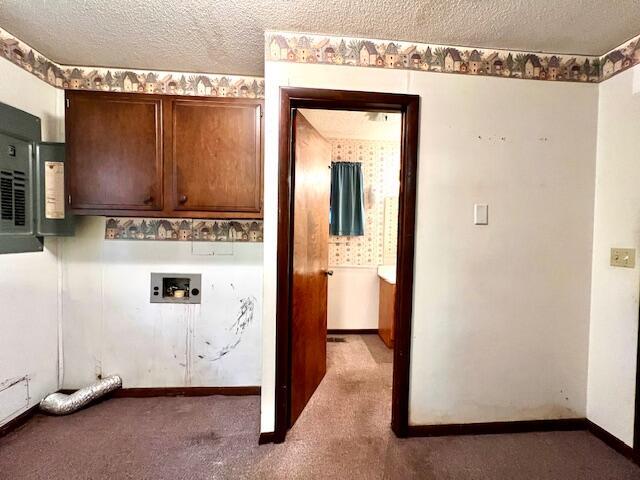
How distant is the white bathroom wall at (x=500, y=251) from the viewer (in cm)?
164

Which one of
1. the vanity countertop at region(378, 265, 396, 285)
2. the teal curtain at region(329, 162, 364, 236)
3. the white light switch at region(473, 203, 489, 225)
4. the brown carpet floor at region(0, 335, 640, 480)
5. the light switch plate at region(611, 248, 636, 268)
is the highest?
the teal curtain at region(329, 162, 364, 236)

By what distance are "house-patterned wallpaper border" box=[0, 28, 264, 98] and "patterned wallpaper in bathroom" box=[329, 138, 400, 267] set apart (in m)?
1.48

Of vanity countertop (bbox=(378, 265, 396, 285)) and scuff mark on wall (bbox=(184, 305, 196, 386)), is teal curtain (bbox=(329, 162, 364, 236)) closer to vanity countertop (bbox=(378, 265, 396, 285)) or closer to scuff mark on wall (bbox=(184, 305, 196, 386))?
vanity countertop (bbox=(378, 265, 396, 285))

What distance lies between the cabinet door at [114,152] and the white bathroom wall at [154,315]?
361mm

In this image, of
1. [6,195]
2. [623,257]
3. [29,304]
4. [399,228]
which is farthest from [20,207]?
[623,257]

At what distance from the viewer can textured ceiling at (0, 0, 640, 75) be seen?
1.34 metres

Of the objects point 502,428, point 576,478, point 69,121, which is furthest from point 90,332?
point 576,478

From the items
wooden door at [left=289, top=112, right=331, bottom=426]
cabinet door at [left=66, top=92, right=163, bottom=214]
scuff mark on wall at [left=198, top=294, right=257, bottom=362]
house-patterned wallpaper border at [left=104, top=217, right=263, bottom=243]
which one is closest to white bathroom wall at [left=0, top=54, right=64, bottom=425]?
cabinet door at [left=66, top=92, right=163, bottom=214]

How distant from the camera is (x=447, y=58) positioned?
1.62 m

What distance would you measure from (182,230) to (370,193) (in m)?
2.16

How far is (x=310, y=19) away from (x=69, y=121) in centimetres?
158

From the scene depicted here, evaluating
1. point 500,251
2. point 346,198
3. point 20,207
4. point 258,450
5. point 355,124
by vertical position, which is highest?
point 355,124

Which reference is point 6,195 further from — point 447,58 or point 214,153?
point 447,58

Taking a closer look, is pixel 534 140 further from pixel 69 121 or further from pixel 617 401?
pixel 69 121
